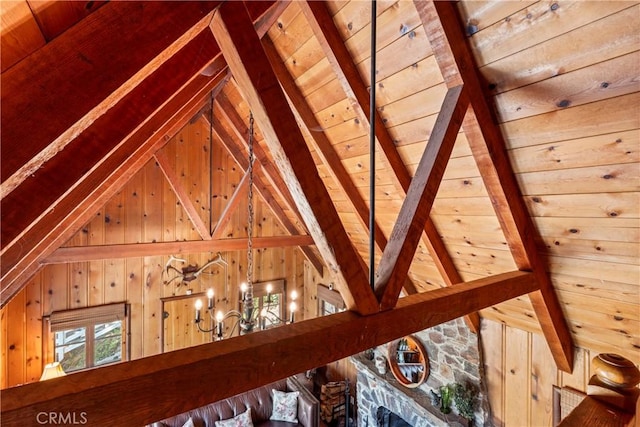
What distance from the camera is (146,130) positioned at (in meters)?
2.07

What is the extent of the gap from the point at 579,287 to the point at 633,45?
1.71 m

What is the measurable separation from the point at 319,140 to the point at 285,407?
4.08 m

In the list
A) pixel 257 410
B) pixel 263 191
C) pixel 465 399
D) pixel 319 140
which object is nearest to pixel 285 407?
pixel 257 410

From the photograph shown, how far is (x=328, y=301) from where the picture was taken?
585 cm

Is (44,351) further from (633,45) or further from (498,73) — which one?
(633,45)

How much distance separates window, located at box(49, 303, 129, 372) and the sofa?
137 centimetres

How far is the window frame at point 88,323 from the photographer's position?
4164 millimetres

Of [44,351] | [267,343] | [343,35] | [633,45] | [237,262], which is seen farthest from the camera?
[237,262]

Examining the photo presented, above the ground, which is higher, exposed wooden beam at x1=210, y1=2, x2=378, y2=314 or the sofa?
exposed wooden beam at x1=210, y1=2, x2=378, y2=314

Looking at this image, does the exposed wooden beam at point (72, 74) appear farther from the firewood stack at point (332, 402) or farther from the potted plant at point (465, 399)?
the firewood stack at point (332, 402)

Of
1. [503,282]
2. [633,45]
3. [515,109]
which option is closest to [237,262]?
[503,282]

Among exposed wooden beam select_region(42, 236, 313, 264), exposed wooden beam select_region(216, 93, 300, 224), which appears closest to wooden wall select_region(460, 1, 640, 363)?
exposed wooden beam select_region(216, 93, 300, 224)

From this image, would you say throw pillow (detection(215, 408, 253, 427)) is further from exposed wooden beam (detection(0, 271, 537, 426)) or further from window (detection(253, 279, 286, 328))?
exposed wooden beam (detection(0, 271, 537, 426))

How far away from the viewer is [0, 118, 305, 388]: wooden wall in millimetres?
4016
